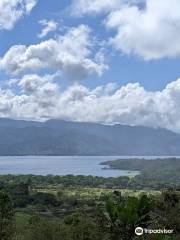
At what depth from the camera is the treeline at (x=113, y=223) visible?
2877cm

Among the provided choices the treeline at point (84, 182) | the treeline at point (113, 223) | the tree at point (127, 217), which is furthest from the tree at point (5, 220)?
the treeline at point (84, 182)

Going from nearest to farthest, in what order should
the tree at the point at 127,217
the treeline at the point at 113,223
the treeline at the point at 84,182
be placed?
the tree at the point at 127,217, the treeline at the point at 113,223, the treeline at the point at 84,182

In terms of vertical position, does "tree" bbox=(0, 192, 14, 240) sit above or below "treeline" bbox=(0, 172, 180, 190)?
below

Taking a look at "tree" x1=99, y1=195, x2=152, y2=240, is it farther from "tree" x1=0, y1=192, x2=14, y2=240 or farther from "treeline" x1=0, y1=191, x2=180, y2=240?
"tree" x1=0, y1=192, x2=14, y2=240

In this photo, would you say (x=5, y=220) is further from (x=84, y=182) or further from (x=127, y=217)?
(x=84, y=182)

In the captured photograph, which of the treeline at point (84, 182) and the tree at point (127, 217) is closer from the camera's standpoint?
the tree at point (127, 217)

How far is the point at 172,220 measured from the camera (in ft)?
125

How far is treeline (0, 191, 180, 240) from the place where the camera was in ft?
94.4

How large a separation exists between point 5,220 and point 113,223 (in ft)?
37.0

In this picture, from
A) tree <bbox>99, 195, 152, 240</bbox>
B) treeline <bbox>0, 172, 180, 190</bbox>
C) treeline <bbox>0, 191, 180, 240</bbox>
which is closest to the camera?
tree <bbox>99, 195, 152, 240</bbox>

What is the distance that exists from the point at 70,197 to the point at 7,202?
7947 centimetres

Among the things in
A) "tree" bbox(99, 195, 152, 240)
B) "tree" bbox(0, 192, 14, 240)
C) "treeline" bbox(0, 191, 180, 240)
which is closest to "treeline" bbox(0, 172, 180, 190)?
"treeline" bbox(0, 191, 180, 240)

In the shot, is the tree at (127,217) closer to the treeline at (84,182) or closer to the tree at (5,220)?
the tree at (5,220)

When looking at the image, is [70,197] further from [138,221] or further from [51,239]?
[138,221]
